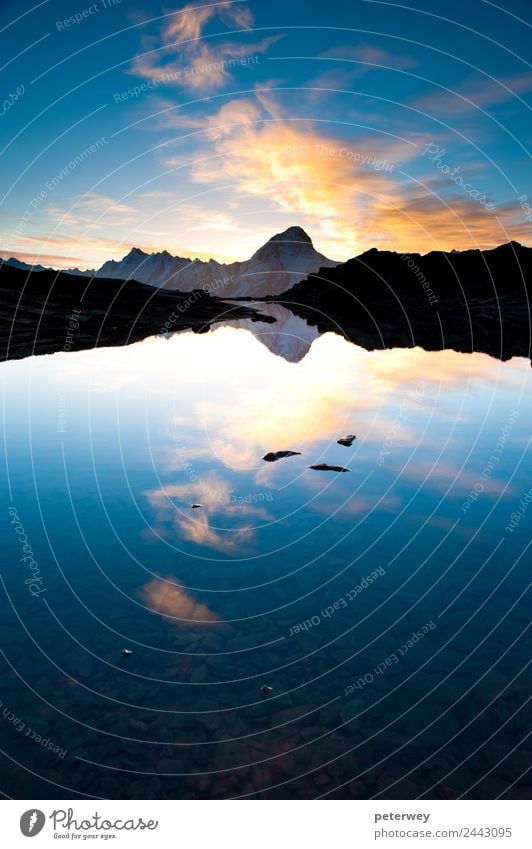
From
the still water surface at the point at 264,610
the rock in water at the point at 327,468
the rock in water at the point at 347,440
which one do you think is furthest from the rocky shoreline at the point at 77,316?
the rock in water at the point at 327,468

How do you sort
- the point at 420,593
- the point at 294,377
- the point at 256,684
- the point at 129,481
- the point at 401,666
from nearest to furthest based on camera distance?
the point at 256,684 → the point at 401,666 → the point at 420,593 → the point at 129,481 → the point at 294,377

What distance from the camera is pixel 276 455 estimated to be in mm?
26844

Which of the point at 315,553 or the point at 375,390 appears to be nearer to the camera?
the point at 315,553

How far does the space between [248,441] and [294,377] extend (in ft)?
84.6

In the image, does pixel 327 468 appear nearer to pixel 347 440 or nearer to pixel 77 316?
pixel 347 440

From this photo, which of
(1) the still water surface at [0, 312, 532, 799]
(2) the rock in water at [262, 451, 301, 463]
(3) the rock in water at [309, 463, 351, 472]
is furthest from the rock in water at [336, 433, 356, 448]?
(3) the rock in water at [309, 463, 351, 472]

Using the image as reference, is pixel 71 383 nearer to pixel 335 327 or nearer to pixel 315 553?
pixel 315 553

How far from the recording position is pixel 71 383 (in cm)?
4500

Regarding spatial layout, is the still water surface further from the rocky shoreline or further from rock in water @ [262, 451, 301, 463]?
the rocky shoreline

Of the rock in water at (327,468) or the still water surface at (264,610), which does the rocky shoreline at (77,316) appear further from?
the rock in water at (327,468)

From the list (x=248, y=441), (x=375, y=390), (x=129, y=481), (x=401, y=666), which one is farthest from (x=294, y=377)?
(x=401, y=666)

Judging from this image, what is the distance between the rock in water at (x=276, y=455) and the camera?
86.6 feet

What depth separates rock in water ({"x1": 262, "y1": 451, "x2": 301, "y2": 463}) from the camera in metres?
26.4

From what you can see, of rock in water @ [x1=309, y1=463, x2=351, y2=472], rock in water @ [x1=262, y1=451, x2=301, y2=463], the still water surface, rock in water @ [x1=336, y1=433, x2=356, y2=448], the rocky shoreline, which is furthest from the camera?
the rocky shoreline
